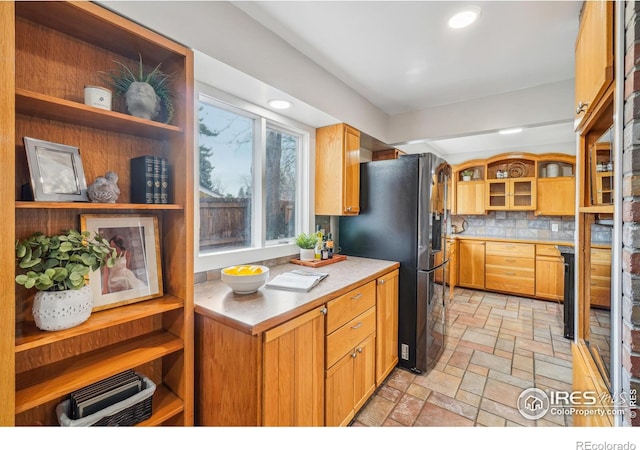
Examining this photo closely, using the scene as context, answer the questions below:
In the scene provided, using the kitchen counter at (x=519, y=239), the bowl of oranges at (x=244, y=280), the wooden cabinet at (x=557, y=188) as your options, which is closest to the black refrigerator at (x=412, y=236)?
the bowl of oranges at (x=244, y=280)

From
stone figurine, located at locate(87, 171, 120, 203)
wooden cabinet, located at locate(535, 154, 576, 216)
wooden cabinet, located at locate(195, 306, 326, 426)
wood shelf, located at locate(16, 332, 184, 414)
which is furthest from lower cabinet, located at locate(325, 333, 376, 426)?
wooden cabinet, located at locate(535, 154, 576, 216)

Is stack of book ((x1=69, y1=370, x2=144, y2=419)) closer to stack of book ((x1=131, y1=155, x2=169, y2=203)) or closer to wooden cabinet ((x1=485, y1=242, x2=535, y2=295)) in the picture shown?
stack of book ((x1=131, y1=155, x2=169, y2=203))

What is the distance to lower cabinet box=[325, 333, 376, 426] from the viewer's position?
5.17 ft

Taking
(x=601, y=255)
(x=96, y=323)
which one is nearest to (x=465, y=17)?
(x=601, y=255)

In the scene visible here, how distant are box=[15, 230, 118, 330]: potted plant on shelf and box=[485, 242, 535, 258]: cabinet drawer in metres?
5.12

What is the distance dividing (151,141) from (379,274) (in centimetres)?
167

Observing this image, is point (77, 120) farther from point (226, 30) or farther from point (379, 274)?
point (379, 274)

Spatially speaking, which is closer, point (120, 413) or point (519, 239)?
point (120, 413)

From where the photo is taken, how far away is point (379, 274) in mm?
2080

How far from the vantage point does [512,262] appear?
→ 14.6ft

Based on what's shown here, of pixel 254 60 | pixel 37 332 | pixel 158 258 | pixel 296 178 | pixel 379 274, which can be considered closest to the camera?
pixel 37 332

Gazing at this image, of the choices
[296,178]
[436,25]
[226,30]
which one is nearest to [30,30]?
[226,30]

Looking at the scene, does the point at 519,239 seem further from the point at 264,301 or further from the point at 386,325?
the point at 264,301

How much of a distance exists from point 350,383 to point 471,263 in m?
3.90
